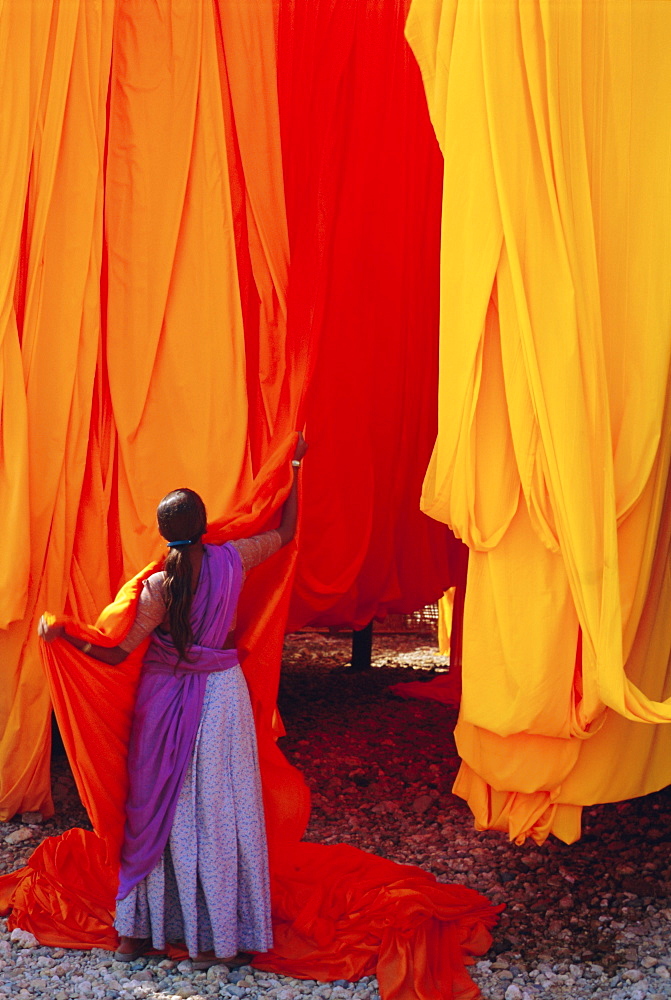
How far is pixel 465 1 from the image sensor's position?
9.68 ft

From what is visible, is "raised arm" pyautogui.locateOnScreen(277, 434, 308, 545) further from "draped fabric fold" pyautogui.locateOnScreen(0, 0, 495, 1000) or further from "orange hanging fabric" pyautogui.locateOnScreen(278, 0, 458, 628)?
"orange hanging fabric" pyautogui.locateOnScreen(278, 0, 458, 628)

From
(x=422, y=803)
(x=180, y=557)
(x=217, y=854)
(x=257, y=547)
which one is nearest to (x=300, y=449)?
(x=257, y=547)

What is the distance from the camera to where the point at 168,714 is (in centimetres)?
290

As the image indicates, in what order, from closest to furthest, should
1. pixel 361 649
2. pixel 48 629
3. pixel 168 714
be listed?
pixel 48 629 → pixel 168 714 → pixel 361 649

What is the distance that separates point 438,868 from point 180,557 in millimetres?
1521

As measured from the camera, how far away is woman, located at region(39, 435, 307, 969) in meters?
2.85

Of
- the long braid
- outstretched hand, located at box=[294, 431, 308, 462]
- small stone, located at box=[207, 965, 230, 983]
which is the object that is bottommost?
small stone, located at box=[207, 965, 230, 983]

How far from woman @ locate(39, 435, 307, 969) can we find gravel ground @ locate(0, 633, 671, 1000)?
0.14 m

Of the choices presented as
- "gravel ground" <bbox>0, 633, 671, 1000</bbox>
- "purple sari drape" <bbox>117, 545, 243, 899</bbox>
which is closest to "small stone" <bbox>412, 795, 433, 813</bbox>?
"gravel ground" <bbox>0, 633, 671, 1000</bbox>

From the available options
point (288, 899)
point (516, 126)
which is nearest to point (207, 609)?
point (288, 899)

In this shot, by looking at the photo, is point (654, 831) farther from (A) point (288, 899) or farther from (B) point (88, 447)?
(B) point (88, 447)

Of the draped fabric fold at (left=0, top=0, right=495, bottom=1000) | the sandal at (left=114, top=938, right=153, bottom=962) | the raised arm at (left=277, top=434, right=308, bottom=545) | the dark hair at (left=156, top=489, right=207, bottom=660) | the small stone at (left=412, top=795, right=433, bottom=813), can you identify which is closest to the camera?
A: the dark hair at (left=156, top=489, right=207, bottom=660)

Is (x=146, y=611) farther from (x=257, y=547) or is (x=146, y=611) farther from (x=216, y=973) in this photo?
(x=216, y=973)

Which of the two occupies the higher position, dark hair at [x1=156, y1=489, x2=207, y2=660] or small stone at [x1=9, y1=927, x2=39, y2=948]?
dark hair at [x1=156, y1=489, x2=207, y2=660]
